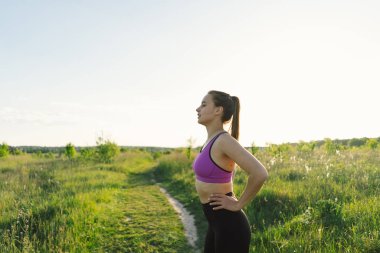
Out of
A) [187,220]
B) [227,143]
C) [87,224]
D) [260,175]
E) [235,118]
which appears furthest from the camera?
[187,220]

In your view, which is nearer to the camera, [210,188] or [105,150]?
[210,188]

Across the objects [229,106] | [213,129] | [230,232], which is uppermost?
[229,106]

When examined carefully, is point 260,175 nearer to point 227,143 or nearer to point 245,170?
point 245,170

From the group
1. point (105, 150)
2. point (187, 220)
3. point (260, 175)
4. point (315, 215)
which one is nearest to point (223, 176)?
point (260, 175)

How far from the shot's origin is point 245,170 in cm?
282

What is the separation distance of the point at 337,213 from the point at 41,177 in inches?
562

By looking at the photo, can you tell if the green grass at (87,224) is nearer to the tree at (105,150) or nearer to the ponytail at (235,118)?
the ponytail at (235,118)

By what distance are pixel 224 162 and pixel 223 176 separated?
0.16 meters

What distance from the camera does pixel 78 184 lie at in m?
13.0

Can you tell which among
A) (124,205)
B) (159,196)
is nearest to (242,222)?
(124,205)

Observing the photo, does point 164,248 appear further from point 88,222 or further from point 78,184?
point 78,184

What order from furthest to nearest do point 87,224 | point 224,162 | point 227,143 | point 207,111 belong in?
point 87,224 < point 207,111 < point 224,162 < point 227,143

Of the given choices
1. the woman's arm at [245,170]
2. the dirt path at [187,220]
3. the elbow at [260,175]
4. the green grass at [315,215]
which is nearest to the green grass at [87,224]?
the dirt path at [187,220]

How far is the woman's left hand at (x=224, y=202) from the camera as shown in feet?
9.66
